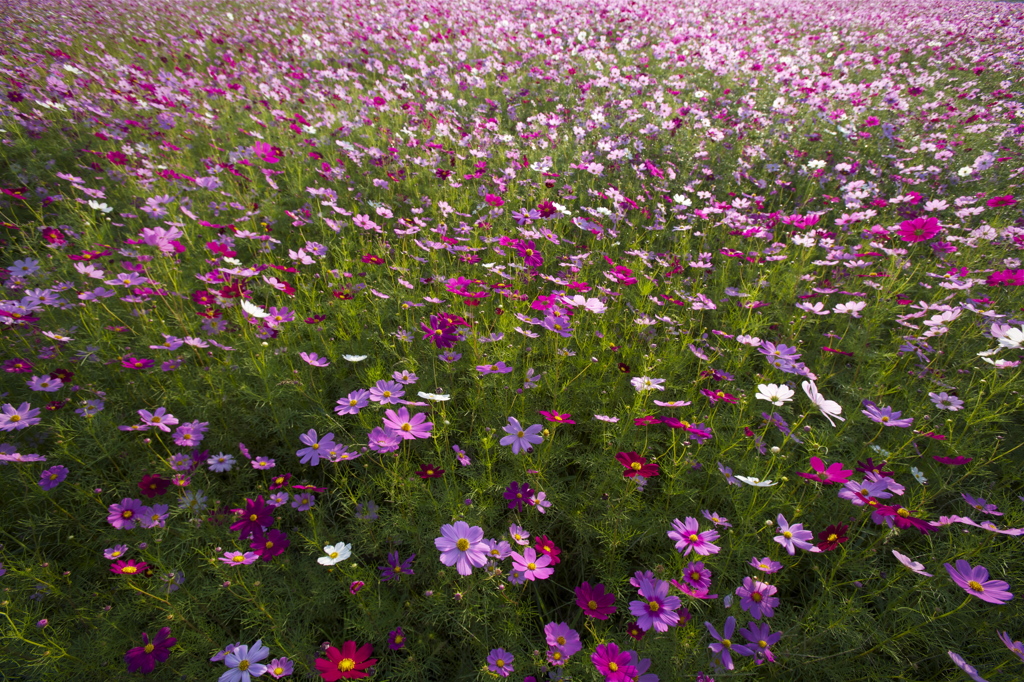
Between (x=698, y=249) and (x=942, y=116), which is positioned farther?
(x=942, y=116)

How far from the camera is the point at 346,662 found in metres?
1.03

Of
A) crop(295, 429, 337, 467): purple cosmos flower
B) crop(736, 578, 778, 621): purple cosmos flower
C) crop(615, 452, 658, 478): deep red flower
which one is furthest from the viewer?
crop(295, 429, 337, 467): purple cosmos flower

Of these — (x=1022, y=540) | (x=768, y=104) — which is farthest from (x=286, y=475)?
(x=768, y=104)

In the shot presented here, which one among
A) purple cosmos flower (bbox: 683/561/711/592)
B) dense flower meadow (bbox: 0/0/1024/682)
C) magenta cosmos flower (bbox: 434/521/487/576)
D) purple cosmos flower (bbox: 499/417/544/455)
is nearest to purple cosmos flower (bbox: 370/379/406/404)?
dense flower meadow (bbox: 0/0/1024/682)

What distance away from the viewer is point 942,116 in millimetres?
4992

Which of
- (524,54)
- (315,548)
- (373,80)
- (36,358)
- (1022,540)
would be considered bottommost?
(315,548)

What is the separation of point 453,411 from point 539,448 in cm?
40

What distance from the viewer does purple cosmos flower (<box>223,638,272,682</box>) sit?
1.06 m

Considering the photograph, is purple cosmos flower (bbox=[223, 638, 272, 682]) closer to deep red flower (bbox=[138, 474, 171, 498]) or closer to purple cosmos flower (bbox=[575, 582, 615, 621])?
deep red flower (bbox=[138, 474, 171, 498])

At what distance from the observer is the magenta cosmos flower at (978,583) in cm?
107

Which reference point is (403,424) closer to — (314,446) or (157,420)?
(314,446)

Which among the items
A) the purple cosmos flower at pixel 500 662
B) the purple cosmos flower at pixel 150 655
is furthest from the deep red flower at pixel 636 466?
the purple cosmos flower at pixel 150 655

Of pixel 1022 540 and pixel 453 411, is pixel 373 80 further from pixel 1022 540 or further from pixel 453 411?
pixel 1022 540

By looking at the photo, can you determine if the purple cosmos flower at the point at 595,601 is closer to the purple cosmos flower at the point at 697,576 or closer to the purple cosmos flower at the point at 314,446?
the purple cosmos flower at the point at 697,576
